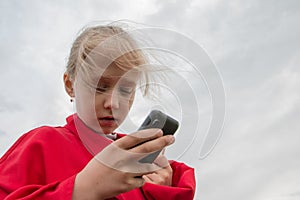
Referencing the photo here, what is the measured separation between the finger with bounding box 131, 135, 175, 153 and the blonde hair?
0.38m

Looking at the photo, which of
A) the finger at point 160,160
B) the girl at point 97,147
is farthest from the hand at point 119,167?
the finger at point 160,160

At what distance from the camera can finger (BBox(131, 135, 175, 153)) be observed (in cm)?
119

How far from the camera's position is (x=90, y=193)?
1267mm

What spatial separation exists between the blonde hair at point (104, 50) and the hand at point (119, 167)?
1.27 ft

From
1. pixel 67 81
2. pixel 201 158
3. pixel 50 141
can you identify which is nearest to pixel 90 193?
pixel 201 158

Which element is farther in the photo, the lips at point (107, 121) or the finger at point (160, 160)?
the lips at point (107, 121)

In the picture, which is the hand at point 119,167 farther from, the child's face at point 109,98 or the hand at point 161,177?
the hand at point 161,177

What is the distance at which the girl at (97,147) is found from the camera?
4.05 ft

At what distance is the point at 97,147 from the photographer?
166cm

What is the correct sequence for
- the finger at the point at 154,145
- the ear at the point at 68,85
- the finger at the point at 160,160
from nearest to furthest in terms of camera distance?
the finger at the point at 154,145 < the finger at the point at 160,160 < the ear at the point at 68,85

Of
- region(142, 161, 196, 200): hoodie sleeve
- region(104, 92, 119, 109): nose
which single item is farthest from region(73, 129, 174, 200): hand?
region(142, 161, 196, 200): hoodie sleeve

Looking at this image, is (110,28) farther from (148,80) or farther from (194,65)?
(194,65)

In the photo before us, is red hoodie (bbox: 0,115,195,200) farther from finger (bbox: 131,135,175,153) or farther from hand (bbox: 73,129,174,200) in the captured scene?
finger (bbox: 131,135,175,153)

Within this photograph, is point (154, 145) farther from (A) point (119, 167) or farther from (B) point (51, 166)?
(B) point (51, 166)
